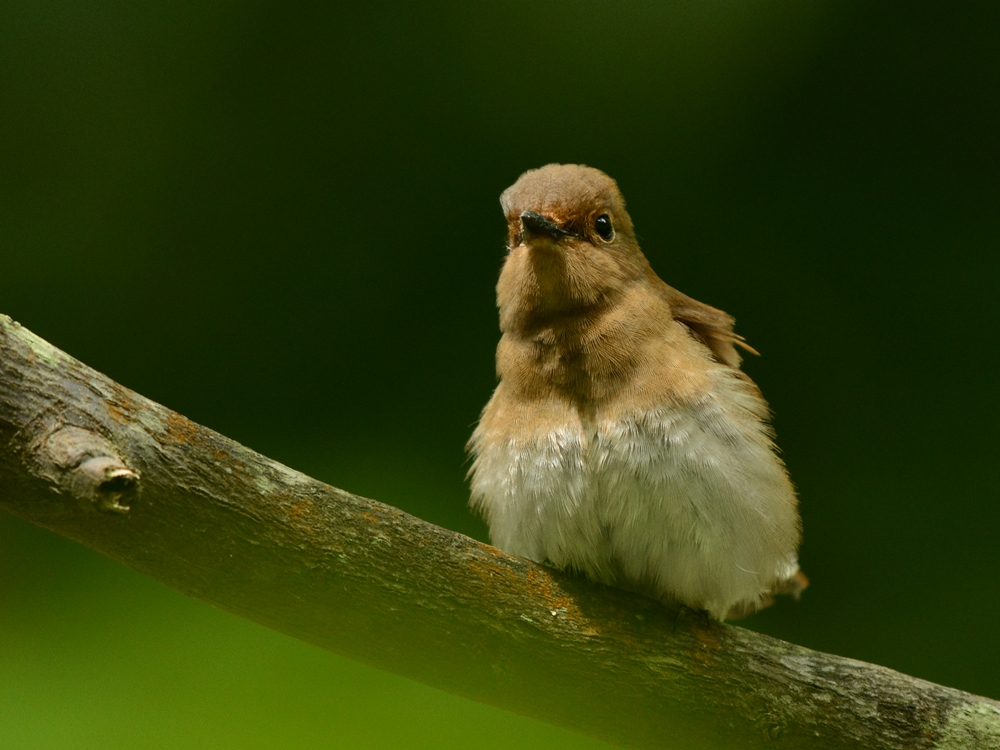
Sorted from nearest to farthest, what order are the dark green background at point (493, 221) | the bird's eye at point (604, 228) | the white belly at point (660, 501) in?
1. the white belly at point (660, 501)
2. the bird's eye at point (604, 228)
3. the dark green background at point (493, 221)

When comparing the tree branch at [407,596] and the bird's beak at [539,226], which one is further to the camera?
the bird's beak at [539,226]

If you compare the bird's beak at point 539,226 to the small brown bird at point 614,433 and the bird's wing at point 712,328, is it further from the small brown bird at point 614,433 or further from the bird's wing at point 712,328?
the bird's wing at point 712,328

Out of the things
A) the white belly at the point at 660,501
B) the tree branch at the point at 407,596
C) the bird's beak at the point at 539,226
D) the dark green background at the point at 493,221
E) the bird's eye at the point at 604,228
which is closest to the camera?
the tree branch at the point at 407,596

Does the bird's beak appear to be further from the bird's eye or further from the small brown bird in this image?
the bird's eye

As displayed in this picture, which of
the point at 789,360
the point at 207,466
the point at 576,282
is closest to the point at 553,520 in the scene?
the point at 576,282

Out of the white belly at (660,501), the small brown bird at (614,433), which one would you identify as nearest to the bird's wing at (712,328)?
the small brown bird at (614,433)

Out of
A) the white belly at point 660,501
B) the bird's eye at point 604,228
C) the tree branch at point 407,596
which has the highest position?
the bird's eye at point 604,228

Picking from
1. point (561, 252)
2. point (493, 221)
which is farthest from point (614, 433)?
point (493, 221)
